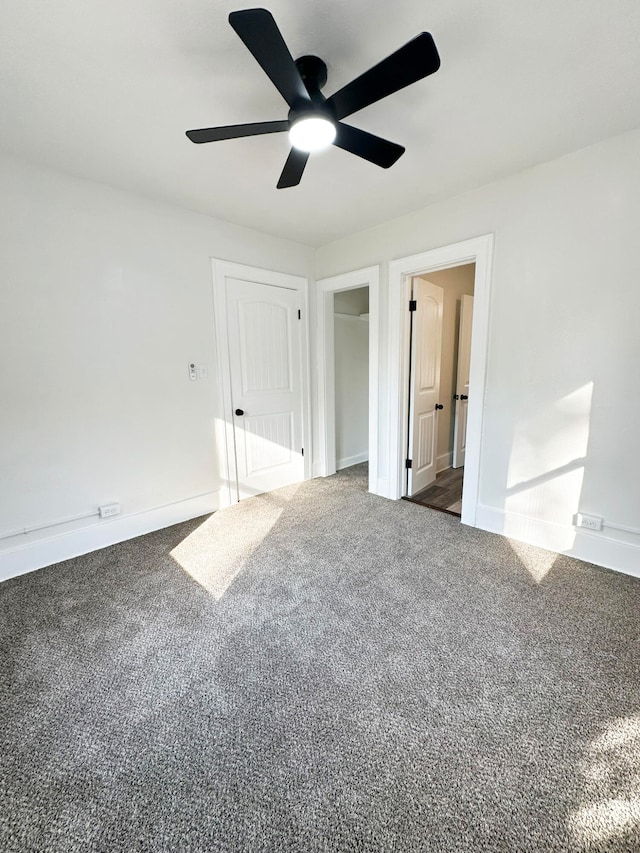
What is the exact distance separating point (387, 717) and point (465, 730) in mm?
279

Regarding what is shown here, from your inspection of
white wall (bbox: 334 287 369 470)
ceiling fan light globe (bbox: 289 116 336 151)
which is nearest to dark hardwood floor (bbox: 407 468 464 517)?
white wall (bbox: 334 287 369 470)

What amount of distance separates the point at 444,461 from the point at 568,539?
1.95 meters

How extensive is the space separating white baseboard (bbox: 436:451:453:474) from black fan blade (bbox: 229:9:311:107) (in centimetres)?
358

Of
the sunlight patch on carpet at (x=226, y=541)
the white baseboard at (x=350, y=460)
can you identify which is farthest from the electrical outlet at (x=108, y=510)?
Answer: the white baseboard at (x=350, y=460)

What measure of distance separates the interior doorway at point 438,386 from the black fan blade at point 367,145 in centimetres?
156

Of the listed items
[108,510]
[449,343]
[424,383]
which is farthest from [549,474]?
[108,510]

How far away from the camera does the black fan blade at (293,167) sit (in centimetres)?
165

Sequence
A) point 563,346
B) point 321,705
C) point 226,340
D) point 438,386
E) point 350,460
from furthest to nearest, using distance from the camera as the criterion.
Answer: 1. point 350,460
2. point 438,386
3. point 226,340
4. point 563,346
5. point 321,705

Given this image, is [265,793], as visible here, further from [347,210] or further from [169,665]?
[347,210]

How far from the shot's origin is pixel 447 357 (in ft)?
13.1

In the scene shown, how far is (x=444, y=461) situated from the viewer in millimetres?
4297

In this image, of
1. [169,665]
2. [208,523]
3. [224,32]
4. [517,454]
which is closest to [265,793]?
[169,665]

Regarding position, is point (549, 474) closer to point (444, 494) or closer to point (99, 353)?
point (444, 494)

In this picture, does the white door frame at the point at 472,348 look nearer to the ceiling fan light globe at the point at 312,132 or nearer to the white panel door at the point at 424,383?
the white panel door at the point at 424,383
